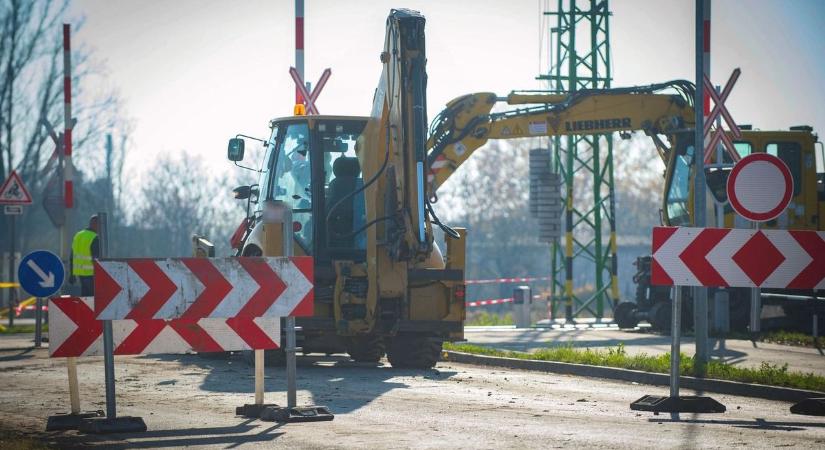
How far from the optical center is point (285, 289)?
11445mm

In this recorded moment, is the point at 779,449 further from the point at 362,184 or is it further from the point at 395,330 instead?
the point at 362,184

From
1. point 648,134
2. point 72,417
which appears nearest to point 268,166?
point 72,417

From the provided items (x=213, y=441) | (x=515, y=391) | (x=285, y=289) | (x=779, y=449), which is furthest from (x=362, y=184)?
(x=779, y=449)

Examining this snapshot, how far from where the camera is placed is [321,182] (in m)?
17.5

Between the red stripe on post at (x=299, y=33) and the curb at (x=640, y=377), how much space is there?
5444 mm

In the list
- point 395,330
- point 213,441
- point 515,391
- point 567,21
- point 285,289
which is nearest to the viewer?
point 213,441

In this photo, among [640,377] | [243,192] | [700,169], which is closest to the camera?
[640,377]

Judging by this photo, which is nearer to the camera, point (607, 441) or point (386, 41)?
point (607, 441)

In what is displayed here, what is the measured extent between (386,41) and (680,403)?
21.7ft

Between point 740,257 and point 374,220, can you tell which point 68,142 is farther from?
point 740,257

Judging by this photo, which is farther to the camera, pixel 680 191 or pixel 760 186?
pixel 680 191

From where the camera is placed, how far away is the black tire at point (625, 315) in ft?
88.7

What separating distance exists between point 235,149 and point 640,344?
8.13m

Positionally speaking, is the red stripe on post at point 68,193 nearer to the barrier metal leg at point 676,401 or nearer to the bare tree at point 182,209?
the barrier metal leg at point 676,401
